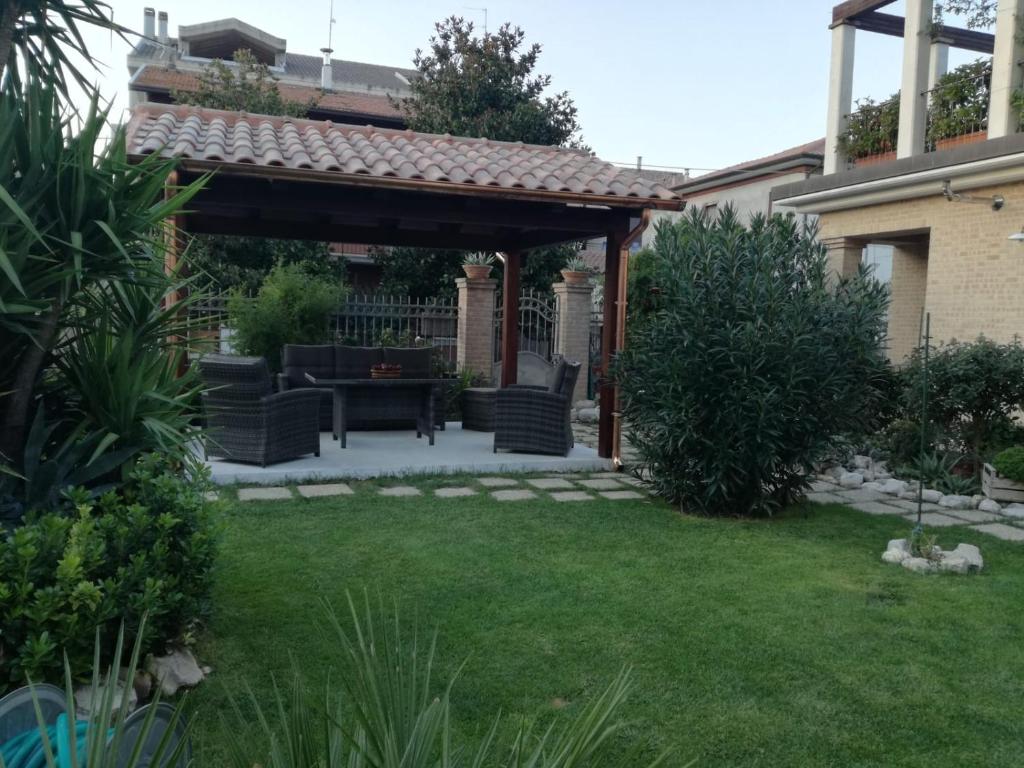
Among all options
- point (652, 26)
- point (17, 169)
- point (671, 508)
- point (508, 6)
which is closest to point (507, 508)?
point (671, 508)

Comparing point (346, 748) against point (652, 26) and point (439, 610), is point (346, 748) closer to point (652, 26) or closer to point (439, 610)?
point (439, 610)

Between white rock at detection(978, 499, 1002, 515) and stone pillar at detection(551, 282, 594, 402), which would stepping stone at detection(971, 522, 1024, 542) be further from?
stone pillar at detection(551, 282, 594, 402)

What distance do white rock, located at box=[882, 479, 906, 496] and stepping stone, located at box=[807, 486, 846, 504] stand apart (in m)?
0.57

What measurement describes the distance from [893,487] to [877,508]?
865mm

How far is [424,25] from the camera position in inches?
682

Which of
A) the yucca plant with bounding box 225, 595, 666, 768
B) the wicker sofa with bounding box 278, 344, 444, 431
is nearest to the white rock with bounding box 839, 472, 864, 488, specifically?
the wicker sofa with bounding box 278, 344, 444, 431

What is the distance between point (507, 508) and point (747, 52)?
36.6 feet

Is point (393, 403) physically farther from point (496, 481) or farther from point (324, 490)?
point (324, 490)

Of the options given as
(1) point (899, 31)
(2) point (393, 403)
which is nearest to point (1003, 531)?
(2) point (393, 403)

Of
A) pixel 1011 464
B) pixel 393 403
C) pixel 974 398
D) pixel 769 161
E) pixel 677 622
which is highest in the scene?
pixel 769 161

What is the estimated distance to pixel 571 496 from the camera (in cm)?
720

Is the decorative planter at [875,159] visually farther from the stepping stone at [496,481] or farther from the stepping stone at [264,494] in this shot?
the stepping stone at [264,494]

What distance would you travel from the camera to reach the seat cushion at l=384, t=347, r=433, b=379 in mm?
10277

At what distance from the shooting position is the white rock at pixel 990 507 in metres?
→ 7.19
